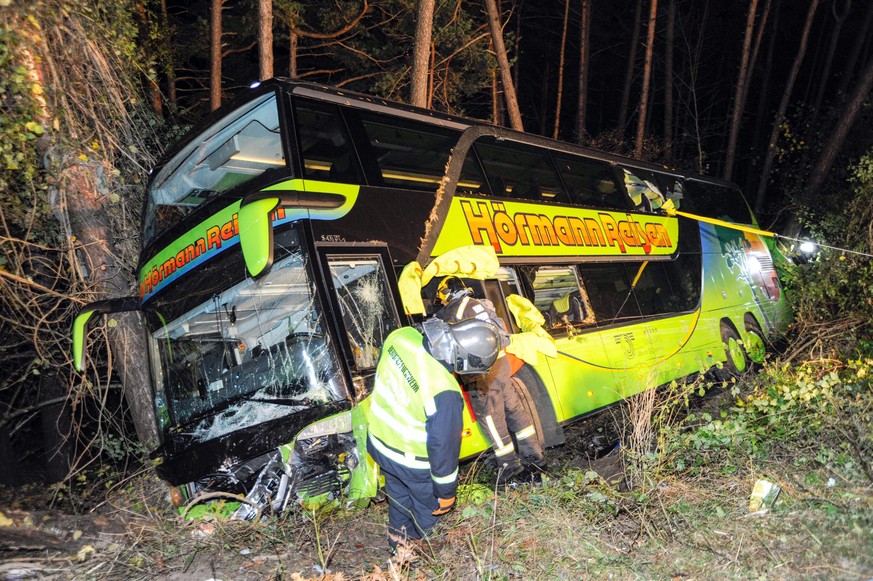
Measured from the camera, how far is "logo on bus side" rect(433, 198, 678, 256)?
5691 mm

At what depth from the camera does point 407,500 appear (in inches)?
151

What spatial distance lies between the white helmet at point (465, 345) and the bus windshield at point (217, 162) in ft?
6.83

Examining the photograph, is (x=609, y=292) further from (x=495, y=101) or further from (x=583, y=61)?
(x=583, y=61)

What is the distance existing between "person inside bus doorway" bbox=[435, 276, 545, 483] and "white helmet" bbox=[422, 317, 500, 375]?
A: 111cm

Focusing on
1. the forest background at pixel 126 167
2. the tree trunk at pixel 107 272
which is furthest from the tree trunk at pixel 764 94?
the tree trunk at pixel 107 272

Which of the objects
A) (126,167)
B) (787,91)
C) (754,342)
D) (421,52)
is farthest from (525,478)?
(787,91)

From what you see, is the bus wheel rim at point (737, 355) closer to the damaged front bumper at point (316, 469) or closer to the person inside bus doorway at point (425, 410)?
the damaged front bumper at point (316, 469)

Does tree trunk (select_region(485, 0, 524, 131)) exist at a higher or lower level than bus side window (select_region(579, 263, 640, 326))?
higher

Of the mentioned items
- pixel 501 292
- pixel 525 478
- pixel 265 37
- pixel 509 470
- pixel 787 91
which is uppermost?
pixel 265 37

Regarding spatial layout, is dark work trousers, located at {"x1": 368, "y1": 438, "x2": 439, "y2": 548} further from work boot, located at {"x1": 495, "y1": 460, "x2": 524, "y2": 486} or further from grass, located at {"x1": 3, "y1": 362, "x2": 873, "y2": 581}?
work boot, located at {"x1": 495, "y1": 460, "x2": 524, "y2": 486}

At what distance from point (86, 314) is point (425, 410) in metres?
3.20

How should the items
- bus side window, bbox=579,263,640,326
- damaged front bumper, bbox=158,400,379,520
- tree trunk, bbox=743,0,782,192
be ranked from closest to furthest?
damaged front bumper, bbox=158,400,379,520 → bus side window, bbox=579,263,640,326 → tree trunk, bbox=743,0,782,192

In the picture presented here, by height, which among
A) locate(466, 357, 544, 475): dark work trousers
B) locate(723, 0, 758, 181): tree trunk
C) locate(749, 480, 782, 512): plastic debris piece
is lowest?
locate(749, 480, 782, 512): plastic debris piece

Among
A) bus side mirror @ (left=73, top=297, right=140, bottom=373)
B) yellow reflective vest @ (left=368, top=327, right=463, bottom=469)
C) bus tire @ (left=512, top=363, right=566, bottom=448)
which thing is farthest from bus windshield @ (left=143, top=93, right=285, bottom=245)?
bus tire @ (left=512, top=363, right=566, bottom=448)
